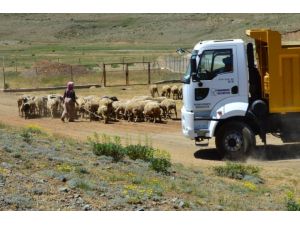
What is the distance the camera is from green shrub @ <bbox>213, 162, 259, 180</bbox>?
14164 mm

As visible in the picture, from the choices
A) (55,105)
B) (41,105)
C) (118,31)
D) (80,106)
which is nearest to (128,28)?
(118,31)

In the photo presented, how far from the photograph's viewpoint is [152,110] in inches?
942

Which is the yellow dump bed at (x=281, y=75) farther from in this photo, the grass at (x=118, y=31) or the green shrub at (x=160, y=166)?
the grass at (x=118, y=31)

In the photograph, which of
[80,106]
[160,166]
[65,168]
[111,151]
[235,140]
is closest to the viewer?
[65,168]

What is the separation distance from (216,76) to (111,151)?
144 inches

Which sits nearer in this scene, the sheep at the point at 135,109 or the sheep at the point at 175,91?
the sheep at the point at 135,109

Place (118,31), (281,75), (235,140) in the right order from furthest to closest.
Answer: (118,31)
(235,140)
(281,75)

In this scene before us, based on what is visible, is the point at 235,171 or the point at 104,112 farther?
the point at 104,112

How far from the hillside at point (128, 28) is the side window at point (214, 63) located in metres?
79.0

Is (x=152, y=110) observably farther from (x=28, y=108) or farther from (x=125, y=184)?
(x=125, y=184)

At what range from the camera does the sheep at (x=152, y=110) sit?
78.2ft

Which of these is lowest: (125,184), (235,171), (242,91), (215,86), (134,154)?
(235,171)

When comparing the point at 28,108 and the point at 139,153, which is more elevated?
the point at 28,108

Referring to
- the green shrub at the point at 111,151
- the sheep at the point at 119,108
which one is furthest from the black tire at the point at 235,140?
the sheep at the point at 119,108
